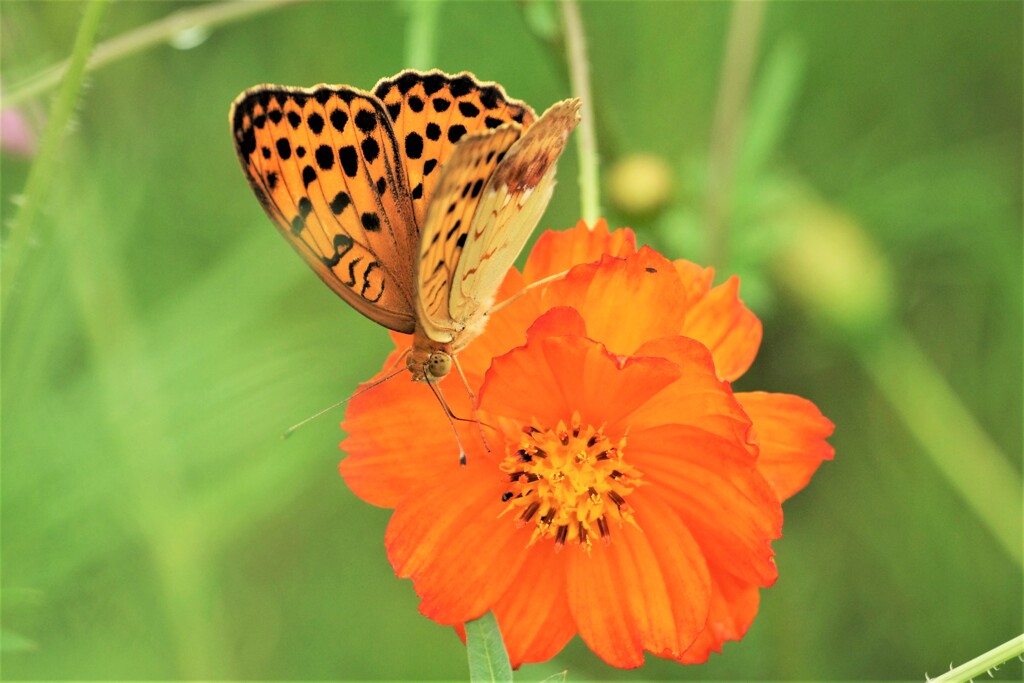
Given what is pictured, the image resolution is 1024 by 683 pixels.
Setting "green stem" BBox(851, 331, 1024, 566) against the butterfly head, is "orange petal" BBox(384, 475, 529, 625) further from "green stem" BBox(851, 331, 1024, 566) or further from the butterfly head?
"green stem" BBox(851, 331, 1024, 566)

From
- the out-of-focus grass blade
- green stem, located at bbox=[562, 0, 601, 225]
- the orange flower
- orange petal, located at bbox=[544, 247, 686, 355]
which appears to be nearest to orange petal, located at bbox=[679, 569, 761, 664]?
the orange flower

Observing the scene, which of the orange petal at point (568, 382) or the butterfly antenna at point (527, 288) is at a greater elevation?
the butterfly antenna at point (527, 288)

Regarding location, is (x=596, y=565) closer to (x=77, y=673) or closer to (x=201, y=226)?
(x=77, y=673)

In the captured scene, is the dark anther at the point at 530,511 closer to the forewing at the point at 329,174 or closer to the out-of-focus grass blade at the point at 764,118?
the forewing at the point at 329,174

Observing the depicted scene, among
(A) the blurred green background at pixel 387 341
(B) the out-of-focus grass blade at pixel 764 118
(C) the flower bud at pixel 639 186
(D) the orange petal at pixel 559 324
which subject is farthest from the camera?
(A) the blurred green background at pixel 387 341

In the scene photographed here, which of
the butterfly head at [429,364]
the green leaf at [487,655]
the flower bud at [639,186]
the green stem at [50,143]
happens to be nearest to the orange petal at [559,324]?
the butterfly head at [429,364]

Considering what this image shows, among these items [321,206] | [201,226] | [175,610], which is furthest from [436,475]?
[201,226]
